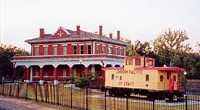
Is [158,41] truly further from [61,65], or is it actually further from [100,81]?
[100,81]

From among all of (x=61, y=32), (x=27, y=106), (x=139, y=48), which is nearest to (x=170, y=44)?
(x=139, y=48)

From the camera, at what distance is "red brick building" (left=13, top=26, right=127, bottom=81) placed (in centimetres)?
6166

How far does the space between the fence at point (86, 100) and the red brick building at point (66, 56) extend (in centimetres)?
2176

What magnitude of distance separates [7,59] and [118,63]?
22.8 meters

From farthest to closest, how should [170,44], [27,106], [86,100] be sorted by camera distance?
1. [170,44]
2. [27,106]
3. [86,100]

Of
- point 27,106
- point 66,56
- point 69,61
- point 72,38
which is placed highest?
point 72,38

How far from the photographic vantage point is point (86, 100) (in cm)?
2652

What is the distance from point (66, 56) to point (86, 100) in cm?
3596

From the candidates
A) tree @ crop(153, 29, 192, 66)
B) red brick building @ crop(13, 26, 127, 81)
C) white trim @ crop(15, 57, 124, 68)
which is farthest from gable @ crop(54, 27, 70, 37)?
tree @ crop(153, 29, 192, 66)

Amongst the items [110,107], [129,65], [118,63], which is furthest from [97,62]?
[110,107]

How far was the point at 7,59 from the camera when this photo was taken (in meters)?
76.9

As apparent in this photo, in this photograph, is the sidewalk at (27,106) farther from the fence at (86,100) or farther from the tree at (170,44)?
the tree at (170,44)

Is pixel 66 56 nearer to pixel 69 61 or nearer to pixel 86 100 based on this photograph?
pixel 69 61

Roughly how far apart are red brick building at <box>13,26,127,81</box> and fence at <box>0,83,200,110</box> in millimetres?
21757
